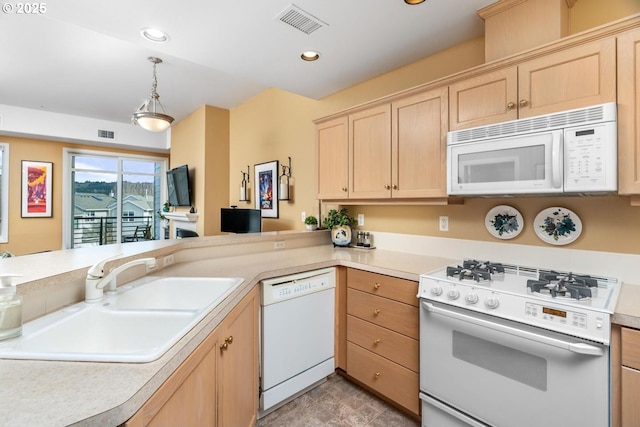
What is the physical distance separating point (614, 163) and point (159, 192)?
7512 mm

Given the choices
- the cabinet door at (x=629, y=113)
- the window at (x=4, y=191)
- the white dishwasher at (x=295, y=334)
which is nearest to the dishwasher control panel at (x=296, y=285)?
the white dishwasher at (x=295, y=334)

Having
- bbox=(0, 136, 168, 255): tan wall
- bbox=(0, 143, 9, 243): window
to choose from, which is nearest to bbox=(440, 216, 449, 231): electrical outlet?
bbox=(0, 136, 168, 255): tan wall

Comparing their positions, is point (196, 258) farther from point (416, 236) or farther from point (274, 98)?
point (274, 98)

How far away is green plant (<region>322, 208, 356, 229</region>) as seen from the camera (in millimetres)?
2939

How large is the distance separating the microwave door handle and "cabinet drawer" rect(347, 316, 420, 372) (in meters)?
1.14

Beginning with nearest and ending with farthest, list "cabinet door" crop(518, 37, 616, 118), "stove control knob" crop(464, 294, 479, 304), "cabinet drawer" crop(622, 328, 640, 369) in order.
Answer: "cabinet drawer" crop(622, 328, 640, 369) → "cabinet door" crop(518, 37, 616, 118) → "stove control knob" crop(464, 294, 479, 304)

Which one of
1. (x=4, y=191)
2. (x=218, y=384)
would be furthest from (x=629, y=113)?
(x=4, y=191)

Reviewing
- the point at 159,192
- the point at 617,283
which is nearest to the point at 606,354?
the point at 617,283

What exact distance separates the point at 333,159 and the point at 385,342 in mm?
1572

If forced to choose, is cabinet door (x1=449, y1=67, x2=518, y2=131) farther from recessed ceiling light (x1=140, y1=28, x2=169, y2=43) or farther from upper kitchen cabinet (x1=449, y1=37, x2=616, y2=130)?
recessed ceiling light (x1=140, y1=28, x2=169, y2=43)

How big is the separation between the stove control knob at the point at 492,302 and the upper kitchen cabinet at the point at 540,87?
99 centimetres

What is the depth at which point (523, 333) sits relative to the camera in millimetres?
1345

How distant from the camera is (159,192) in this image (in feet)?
22.8

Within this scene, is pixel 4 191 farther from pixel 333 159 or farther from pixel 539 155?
pixel 539 155
